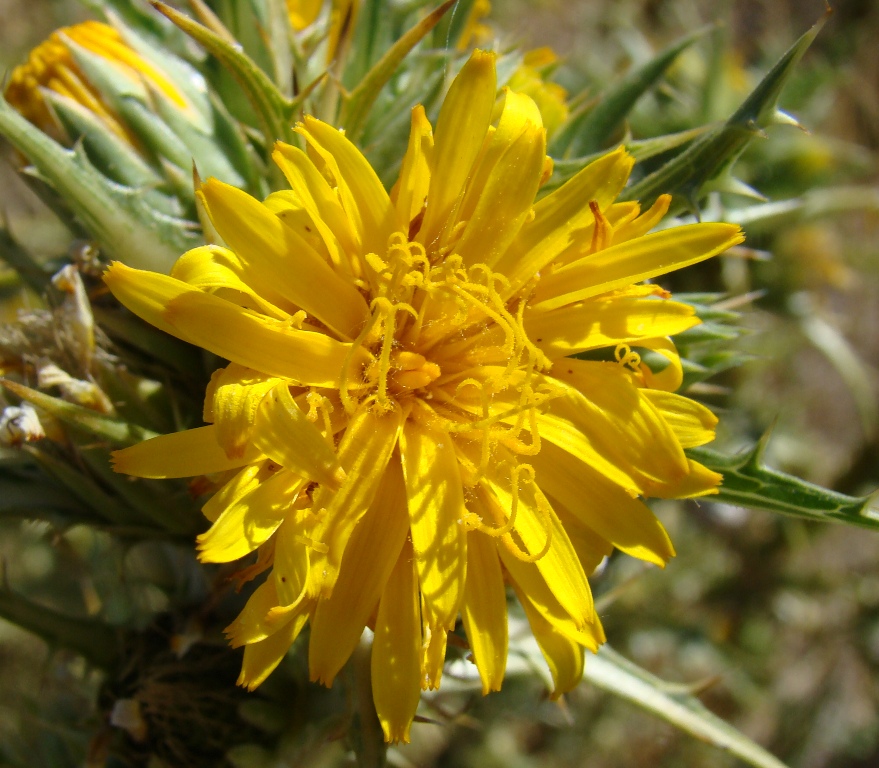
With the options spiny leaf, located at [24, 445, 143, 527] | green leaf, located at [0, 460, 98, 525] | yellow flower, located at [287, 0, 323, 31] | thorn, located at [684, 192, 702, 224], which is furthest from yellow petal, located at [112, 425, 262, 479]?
yellow flower, located at [287, 0, 323, 31]

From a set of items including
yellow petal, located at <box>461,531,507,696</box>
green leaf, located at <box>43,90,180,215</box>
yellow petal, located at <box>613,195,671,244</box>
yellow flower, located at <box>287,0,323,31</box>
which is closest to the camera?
yellow petal, located at <box>461,531,507,696</box>

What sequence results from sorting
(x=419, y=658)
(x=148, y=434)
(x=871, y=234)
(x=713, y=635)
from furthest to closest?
(x=871, y=234)
(x=713, y=635)
(x=148, y=434)
(x=419, y=658)

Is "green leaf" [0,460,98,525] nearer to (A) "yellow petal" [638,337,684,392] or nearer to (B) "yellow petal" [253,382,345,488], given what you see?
(B) "yellow petal" [253,382,345,488]

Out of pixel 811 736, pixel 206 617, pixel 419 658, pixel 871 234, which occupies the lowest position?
pixel 811 736

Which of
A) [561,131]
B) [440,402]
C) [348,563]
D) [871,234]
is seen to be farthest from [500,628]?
[871,234]

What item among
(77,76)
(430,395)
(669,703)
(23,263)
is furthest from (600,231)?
(23,263)

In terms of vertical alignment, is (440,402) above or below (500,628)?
above

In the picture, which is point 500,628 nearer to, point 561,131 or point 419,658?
point 419,658

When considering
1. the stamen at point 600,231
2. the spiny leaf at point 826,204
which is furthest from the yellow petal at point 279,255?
the spiny leaf at point 826,204
